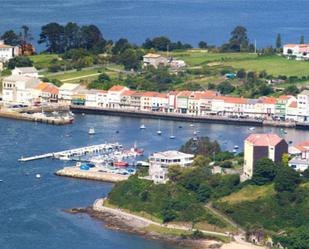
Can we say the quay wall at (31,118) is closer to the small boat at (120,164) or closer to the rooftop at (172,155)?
the small boat at (120,164)

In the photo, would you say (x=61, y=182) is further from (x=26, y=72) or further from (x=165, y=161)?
(x=26, y=72)

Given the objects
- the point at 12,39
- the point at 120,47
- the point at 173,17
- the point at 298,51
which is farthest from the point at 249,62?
the point at 173,17

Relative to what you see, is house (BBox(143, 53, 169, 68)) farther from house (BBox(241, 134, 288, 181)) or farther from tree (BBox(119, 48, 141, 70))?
house (BBox(241, 134, 288, 181))

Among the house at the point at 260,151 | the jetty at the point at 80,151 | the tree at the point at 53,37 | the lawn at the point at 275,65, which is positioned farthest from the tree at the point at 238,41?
the house at the point at 260,151

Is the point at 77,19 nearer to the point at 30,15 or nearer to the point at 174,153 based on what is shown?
the point at 30,15

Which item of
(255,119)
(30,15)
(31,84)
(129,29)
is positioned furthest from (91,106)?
(30,15)

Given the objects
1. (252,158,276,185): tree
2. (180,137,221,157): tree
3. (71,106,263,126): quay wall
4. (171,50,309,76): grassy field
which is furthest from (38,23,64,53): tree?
(252,158,276,185): tree
